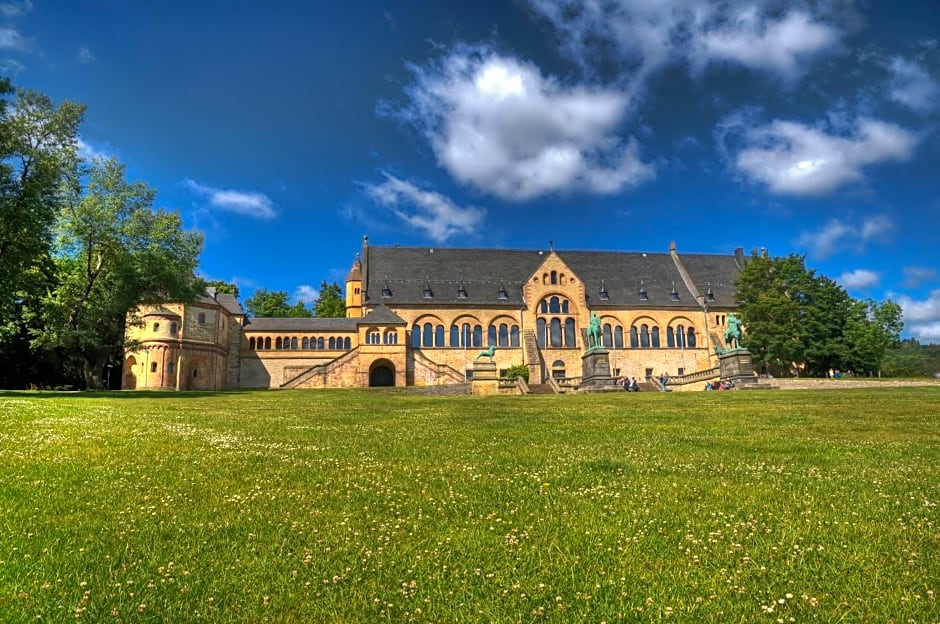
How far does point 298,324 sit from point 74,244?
2477 centimetres

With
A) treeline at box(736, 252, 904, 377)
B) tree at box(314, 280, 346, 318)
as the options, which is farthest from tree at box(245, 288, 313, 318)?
treeline at box(736, 252, 904, 377)

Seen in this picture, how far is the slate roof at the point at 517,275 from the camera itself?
206 ft

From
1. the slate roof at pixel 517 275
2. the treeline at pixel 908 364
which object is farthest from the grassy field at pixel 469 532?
the treeline at pixel 908 364

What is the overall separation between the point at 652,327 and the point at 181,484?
61.8m

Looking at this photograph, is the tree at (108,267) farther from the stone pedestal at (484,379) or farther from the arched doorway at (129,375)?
the stone pedestal at (484,379)

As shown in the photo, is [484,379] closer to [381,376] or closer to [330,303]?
[381,376]

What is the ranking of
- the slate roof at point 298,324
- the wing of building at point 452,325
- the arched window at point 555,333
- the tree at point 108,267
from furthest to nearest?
the arched window at point 555,333 < the slate roof at point 298,324 < the wing of building at point 452,325 < the tree at point 108,267

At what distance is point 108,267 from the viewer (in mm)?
37969

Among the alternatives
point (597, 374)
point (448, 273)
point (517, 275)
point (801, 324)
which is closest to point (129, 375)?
point (448, 273)

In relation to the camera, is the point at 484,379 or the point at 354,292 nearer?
the point at 484,379

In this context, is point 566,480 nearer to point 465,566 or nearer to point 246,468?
point 465,566

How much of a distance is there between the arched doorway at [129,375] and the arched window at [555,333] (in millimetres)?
41122

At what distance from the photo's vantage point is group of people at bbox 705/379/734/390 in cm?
3902

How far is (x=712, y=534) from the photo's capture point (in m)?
5.46
